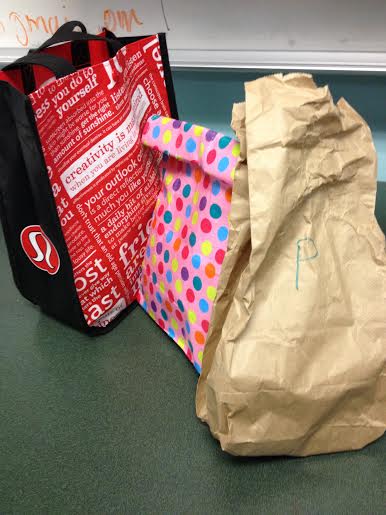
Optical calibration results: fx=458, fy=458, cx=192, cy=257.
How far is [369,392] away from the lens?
584mm

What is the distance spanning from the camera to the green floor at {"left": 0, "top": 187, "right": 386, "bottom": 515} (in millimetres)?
585

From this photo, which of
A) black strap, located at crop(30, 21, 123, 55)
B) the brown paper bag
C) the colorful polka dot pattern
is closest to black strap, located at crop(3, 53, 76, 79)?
black strap, located at crop(30, 21, 123, 55)

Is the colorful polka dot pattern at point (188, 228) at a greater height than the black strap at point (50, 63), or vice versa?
the black strap at point (50, 63)

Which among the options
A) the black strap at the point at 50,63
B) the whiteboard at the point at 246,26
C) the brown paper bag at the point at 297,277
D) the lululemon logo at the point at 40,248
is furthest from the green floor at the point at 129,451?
the whiteboard at the point at 246,26

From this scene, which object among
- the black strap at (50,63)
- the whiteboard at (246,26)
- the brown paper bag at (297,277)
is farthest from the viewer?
the whiteboard at (246,26)

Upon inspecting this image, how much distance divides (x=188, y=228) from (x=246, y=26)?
52 centimetres

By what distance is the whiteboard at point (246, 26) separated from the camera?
0.91m

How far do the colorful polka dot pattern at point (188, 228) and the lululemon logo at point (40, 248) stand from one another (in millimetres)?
164

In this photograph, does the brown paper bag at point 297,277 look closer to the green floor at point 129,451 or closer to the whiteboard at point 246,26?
the green floor at point 129,451

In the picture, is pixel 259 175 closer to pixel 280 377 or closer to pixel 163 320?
pixel 280 377

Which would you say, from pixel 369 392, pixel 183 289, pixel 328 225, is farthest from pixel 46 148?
pixel 369 392

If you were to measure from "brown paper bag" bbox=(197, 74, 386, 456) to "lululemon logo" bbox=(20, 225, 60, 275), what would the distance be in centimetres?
30

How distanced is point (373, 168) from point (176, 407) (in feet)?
1.46

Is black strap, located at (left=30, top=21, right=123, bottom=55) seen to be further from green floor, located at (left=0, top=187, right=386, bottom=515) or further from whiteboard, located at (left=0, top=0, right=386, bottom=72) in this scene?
green floor, located at (left=0, top=187, right=386, bottom=515)
